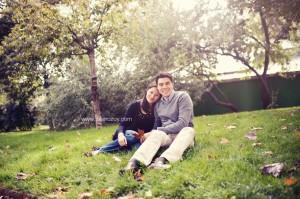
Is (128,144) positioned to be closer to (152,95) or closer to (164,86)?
(152,95)

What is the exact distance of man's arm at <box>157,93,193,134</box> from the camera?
6.48 m

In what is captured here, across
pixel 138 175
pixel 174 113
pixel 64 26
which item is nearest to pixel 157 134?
pixel 174 113

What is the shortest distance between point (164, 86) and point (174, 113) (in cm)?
50

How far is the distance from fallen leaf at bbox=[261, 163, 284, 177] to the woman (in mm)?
2776

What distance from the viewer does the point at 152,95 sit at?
7.11m

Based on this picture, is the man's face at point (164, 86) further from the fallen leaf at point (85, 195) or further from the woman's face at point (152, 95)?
the fallen leaf at point (85, 195)

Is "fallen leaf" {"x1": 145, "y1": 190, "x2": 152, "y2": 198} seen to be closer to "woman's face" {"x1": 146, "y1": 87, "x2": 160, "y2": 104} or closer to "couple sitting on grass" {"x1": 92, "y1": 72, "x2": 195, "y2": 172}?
"couple sitting on grass" {"x1": 92, "y1": 72, "x2": 195, "y2": 172}

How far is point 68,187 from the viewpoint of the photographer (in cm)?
563

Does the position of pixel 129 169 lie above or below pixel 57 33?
below

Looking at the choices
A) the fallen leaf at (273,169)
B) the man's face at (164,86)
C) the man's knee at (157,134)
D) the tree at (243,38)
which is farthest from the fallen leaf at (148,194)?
the tree at (243,38)

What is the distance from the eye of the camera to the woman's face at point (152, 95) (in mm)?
7074

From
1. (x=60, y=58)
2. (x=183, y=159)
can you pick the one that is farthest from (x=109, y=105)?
(x=183, y=159)

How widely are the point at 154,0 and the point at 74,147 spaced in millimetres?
10020

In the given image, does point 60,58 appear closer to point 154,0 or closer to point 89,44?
point 89,44
